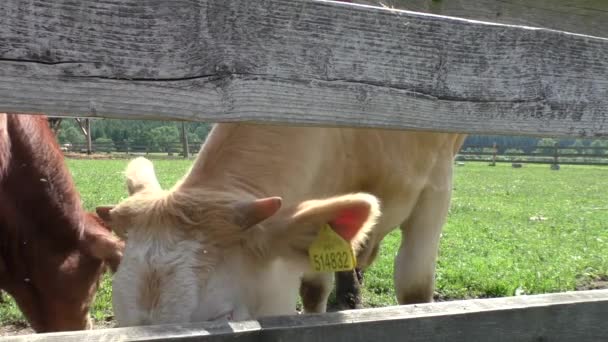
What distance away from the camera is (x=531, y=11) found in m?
4.00

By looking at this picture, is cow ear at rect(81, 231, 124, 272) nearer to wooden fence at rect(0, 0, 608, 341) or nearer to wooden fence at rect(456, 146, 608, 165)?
wooden fence at rect(0, 0, 608, 341)

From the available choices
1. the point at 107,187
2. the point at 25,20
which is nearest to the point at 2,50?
the point at 25,20

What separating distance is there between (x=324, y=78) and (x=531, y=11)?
2.97m

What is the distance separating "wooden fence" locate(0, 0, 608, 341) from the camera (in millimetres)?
1263

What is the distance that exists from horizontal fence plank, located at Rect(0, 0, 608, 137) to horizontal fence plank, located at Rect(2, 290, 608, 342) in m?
0.51

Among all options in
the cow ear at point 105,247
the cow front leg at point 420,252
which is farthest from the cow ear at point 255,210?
the cow front leg at point 420,252

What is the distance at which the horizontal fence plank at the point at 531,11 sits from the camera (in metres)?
3.97

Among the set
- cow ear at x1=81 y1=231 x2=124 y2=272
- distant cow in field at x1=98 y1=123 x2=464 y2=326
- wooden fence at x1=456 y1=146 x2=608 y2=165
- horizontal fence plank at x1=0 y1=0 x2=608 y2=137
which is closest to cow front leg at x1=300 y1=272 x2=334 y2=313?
distant cow in field at x1=98 y1=123 x2=464 y2=326

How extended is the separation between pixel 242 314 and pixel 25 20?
155 cm

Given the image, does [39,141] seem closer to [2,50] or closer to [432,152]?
[432,152]

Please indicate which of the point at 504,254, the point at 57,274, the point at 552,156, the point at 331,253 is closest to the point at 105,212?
the point at 57,274

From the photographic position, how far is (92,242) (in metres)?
3.70

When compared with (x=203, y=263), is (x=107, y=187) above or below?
below

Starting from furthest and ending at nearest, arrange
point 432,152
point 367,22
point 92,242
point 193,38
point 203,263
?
point 432,152 → point 92,242 → point 203,263 → point 367,22 → point 193,38
